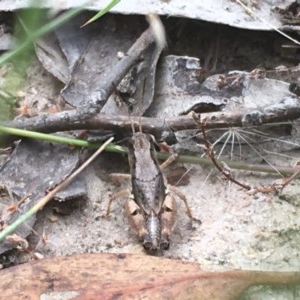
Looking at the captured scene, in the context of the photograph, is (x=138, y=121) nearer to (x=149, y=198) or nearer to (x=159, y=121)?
(x=159, y=121)

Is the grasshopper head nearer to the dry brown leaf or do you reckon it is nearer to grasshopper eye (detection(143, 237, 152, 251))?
grasshopper eye (detection(143, 237, 152, 251))

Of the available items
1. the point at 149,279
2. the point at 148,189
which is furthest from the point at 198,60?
the point at 149,279

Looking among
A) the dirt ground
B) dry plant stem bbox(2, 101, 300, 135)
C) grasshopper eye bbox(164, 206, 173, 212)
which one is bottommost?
the dirt ground

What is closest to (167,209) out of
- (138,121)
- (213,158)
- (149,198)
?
(149,198)

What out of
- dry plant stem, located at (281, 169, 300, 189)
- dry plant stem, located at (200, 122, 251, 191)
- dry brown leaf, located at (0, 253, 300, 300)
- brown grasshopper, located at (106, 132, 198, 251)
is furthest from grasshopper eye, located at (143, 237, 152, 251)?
dry plant stem, located at (281, 169, 300, 189)

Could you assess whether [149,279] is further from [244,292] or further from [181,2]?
[181,2]

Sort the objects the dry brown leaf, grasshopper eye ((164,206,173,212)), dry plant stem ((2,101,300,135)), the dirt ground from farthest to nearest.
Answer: dry plant stem ((2,101,300,135)) → grasshopper eye ((164,206,173,212)) → the dirt ground → the dry brown leaf
